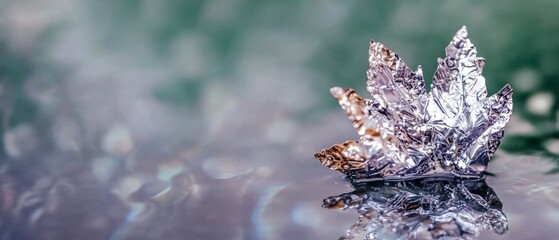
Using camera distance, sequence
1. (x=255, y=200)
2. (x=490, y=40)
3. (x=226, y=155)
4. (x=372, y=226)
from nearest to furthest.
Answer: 1. (x=372, y=226)
2. (x=255, y=200)
3. (x=226, y=155)
4. (x=490, y=40)

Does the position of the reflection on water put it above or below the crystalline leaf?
below

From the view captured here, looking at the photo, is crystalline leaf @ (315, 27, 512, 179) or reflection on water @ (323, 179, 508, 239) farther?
crystalline leaf @ (315, 27, 512, 179)

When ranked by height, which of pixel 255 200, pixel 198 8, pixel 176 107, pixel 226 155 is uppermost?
pixel 198 8

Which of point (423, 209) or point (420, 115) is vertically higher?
point (420, 115)

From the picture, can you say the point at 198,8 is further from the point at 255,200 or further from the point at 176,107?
the point at 255,200

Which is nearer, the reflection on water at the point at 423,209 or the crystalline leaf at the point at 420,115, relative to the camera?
the reflection on water at the point at 423,209

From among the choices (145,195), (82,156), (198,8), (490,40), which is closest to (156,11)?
(198,8)

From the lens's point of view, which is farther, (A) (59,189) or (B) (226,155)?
(B) (226,155)

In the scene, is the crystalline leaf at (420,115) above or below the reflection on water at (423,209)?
above
